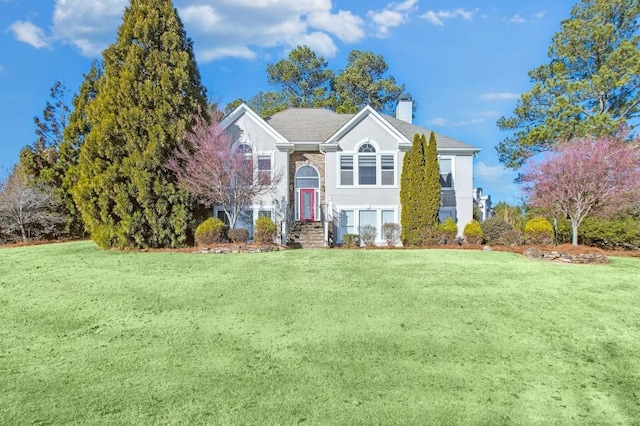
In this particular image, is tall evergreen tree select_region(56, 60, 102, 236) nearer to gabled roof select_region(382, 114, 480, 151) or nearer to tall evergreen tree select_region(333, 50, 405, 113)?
gabled roof select_region(382, 114, 480, 151)

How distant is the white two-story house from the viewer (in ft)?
66.2

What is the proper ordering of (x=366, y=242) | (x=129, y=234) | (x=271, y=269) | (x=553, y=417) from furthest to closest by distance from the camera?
(x=366, y=242) < (x=129, y=234) < (x=271, y=269) < (x=553, y=417)

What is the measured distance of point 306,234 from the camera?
1994cm

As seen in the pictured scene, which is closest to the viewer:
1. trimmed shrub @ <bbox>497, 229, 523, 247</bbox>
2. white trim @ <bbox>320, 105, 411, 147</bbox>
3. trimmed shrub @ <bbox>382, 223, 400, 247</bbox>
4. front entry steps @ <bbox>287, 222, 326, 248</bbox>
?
trimmed shrub @ <bbox>497, 229, 523, 247</bbox>

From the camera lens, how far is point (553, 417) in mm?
4914

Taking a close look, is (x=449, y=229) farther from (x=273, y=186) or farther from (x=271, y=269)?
(x=271, y=269)

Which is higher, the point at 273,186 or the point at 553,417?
the point at 273,186

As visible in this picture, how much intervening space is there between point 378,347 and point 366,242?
12.7 m

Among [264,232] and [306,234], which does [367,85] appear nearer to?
[306,234]

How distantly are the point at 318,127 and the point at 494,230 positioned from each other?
31.7ft

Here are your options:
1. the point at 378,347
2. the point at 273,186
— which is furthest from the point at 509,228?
A: the point at 378,347

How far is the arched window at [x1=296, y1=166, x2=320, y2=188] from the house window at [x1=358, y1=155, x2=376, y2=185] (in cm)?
199

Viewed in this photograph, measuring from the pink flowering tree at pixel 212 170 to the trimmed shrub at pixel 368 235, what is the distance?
16.5 ft

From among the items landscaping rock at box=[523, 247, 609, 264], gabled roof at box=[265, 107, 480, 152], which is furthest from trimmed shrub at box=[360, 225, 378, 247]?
landscaping rock at box=[523, 247, 609, 264]
